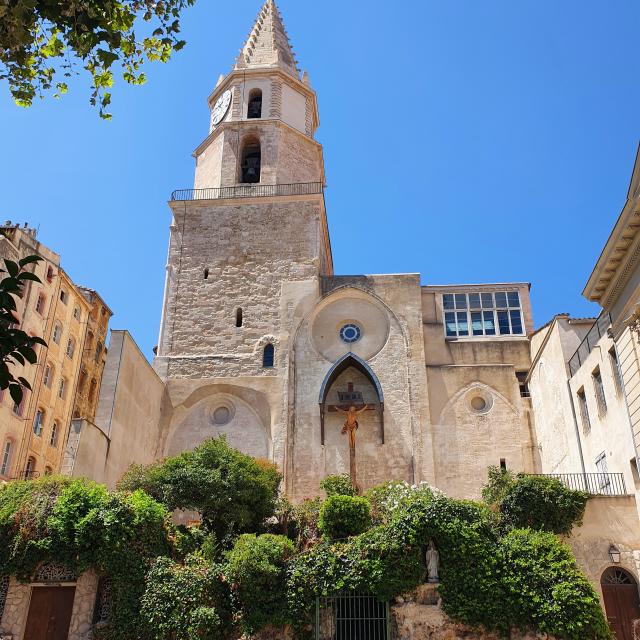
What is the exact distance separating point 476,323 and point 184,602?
16.3 metres

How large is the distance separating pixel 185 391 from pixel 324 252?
27.9 ft

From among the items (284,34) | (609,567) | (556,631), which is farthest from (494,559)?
(284,34)

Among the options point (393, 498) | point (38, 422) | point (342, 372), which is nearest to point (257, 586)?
point (393, 498)

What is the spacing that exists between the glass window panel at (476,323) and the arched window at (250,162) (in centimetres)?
1083

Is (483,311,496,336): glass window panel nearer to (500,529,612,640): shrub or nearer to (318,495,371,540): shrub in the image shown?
(500,529,612,640): shrub

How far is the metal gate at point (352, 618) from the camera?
15.4 meters

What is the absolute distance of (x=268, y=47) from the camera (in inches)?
1339

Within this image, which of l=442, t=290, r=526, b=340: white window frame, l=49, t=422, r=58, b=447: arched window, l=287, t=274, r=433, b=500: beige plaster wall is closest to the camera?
l=287, t=274, r=433, b=500: beige plaster wall

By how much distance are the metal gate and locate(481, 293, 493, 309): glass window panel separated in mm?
14887

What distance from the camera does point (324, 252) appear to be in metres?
29.7

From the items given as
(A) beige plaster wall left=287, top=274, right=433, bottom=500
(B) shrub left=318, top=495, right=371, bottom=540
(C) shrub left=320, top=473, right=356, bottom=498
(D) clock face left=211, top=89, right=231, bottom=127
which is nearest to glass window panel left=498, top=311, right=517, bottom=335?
(A) beige plaster wall left=287, top=274, right=433, bottom=500

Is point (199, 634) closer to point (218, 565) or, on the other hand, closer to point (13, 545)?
point (218, 565)

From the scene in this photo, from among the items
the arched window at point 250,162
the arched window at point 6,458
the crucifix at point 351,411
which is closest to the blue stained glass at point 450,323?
the crucifix at point 351,411

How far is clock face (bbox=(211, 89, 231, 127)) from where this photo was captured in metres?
32.0
